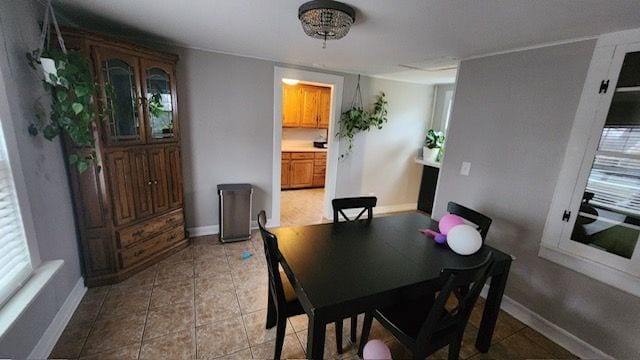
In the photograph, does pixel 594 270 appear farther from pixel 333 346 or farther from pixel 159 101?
pixel 159 101

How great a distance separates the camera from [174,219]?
2.74 meters

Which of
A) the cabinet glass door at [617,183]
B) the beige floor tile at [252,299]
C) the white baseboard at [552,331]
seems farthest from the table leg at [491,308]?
the beige floor tile at [252,299]

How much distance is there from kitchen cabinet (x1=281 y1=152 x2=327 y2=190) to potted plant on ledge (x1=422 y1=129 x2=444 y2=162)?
225 cm

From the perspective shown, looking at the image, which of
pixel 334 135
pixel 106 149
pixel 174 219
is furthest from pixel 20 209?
pixel 334 135

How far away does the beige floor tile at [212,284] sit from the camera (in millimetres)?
2197

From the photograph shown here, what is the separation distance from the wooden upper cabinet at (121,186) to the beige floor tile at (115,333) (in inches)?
30.9

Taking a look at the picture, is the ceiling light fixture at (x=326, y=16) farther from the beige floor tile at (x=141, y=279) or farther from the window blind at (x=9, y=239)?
the beige floor tile at (x=141, y=279)

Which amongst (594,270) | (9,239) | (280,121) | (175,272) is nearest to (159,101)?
(280,121)

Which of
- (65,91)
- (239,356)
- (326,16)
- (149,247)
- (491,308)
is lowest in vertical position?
(239,356)

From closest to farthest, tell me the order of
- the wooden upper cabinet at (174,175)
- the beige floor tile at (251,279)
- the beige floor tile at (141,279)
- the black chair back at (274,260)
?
the black chair back at (274,260) < the beige floor tile at (141,279) < the beige floor tile at (251,279) < the wooden upper cabinet at (174,175)

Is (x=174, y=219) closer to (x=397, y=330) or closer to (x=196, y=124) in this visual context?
(x=196, y=124)

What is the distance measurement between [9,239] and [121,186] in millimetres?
866

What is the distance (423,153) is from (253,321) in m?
3.61

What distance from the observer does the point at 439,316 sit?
124 cm
